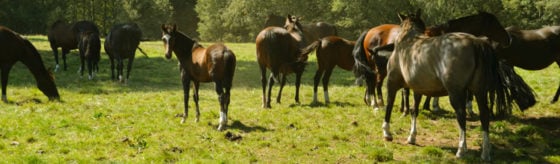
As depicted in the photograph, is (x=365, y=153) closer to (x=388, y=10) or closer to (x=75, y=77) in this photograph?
(x=75, y=77)

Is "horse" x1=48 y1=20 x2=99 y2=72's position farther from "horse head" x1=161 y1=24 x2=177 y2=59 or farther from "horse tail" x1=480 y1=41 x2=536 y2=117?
"horse tail" x1=480 y1=41 x2=536 y2=117

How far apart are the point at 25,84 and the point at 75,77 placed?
2.69 meters

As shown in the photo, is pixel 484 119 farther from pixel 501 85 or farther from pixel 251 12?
pixel 251 12

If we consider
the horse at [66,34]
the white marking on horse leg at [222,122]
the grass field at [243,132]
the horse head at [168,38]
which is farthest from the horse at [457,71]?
the horse at [66,34]

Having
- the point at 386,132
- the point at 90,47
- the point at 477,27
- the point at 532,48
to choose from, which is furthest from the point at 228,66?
the point at 90,47

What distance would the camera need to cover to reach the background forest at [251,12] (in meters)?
50.2

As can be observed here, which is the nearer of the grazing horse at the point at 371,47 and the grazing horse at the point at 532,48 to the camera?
the grazing horse at the point at 532,48

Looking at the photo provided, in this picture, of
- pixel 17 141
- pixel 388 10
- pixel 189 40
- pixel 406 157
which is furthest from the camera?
pixel 388 10

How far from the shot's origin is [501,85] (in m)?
8.60

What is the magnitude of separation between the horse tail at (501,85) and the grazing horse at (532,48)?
8.18 ft

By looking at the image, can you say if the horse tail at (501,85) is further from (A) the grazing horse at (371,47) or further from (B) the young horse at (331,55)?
(B) the young horse at (331,55)

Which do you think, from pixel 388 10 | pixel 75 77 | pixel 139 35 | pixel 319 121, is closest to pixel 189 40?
pixel 319 121

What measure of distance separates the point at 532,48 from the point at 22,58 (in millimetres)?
14554

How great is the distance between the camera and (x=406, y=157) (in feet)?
28.9
